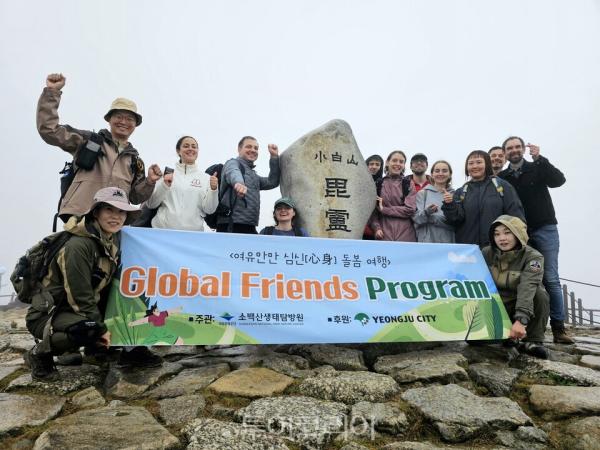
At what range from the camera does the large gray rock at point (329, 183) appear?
6258 millimetres

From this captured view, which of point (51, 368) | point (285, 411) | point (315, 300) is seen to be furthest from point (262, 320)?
point (51, 368)

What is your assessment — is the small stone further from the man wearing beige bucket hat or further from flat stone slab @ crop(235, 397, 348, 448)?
the man wearing beige bucket hat

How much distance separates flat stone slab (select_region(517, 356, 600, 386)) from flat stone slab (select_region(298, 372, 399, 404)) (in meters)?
1.58

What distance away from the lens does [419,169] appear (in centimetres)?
649

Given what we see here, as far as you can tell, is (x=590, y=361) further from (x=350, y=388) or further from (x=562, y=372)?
(x=350, y=388)

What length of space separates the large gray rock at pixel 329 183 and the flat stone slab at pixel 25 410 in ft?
13.3

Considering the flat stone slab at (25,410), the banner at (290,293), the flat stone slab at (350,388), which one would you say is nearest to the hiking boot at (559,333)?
the banner at (290,293)

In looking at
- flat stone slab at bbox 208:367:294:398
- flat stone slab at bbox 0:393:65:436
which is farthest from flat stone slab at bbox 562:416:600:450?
flat stone slab at bbox 0:393:65:436

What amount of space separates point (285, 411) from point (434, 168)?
4580mm

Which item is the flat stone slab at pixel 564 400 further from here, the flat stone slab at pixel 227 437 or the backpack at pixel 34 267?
the backpack at pixel 34 267

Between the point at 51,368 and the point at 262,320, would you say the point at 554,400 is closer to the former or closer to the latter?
the point at 262,320

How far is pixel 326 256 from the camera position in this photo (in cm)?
450

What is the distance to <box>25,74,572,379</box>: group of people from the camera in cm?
339

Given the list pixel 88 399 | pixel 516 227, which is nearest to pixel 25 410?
pixel 88 399
